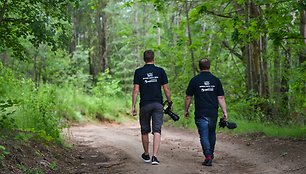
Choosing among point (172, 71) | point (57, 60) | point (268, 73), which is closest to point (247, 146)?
point (268, 73)

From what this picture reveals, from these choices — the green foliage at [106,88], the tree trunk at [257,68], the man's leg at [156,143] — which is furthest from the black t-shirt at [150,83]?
the green foliage at [106,88]

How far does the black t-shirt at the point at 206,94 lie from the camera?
25.6 feet

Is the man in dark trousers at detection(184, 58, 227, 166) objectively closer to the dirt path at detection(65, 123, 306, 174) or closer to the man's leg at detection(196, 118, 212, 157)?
the man's leg at detection(196, 118, 212, 157)

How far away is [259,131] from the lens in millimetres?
11961

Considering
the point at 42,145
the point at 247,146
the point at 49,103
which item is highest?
the point at 49,103

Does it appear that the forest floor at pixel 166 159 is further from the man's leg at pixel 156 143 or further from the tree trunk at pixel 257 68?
the tree trunk at pixel 257 68

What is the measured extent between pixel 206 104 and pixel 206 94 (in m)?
0.21

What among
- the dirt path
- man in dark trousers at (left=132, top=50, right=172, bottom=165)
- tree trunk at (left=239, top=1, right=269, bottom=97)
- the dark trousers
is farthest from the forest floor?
tree trunk at (left=239, top=1, right=269, bottom=97)

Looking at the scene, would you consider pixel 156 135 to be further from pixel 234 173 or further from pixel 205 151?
pixel 234 173

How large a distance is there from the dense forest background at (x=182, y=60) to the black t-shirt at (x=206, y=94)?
2.08 meters

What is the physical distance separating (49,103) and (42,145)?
2.44 metres

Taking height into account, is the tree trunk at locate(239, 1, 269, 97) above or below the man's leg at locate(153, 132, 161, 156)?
above

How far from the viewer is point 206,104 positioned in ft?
25.6

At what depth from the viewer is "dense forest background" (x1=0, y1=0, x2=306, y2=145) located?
831 centimetres
